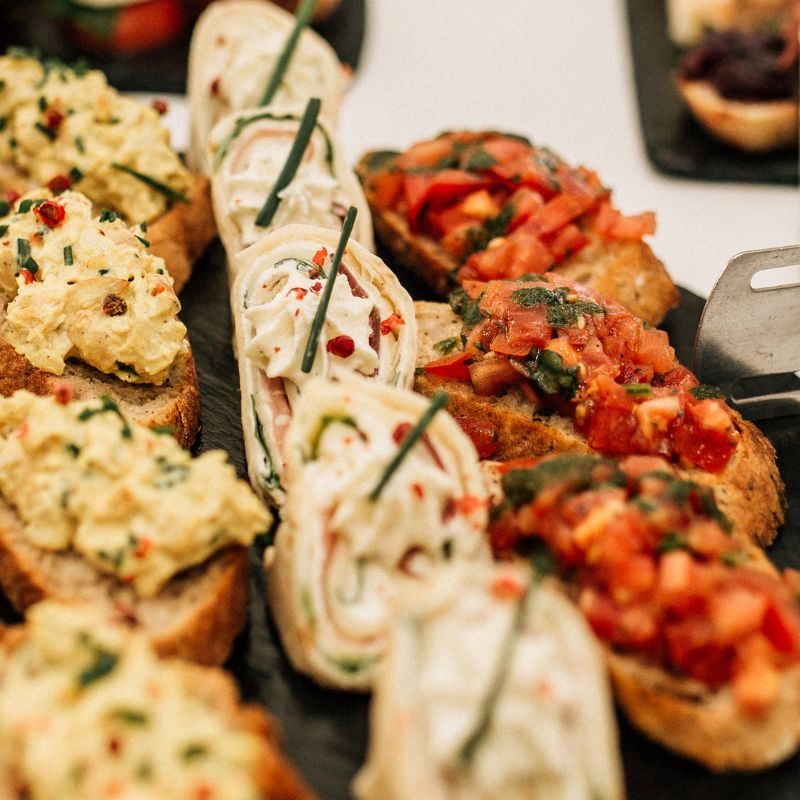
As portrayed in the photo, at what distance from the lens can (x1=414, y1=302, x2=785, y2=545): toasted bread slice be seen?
125 inches

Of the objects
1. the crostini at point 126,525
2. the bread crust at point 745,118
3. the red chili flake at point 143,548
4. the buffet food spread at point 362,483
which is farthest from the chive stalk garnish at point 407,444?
the bread crust at point 745,118

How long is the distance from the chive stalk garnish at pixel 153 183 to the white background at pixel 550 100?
187 cm

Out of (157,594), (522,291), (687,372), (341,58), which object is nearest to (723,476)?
(687,372)

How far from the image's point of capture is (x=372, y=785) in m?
2.26

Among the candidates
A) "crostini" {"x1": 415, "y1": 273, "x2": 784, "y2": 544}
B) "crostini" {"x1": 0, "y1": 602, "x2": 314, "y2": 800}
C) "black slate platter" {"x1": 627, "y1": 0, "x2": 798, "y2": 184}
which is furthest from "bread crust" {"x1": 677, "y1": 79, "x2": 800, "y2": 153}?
"crostini" {"x1": 0, "y1": 602, "x2": 314, "y2": 800}

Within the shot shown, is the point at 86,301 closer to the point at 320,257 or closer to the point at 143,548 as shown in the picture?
the point at 320,257

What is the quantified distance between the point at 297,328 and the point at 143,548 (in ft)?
3.04

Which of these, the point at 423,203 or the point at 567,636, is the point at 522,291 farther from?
the point at 567,636

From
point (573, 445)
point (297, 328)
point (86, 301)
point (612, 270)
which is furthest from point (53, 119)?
point (573, 445)

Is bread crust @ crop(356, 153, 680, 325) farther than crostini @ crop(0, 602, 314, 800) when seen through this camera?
Yes

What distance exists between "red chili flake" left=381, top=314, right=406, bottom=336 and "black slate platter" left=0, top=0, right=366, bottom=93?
305 centimetres

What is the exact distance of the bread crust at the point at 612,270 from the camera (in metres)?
3.97

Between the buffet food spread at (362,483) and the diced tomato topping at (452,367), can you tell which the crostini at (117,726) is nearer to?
the buffet food spread at (362,483)

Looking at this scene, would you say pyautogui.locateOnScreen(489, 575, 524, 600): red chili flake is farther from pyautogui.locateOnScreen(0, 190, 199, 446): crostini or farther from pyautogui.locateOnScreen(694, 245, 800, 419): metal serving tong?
pyautogui.locateOnScreen(694, 245, 800, 419): metal serving tong
